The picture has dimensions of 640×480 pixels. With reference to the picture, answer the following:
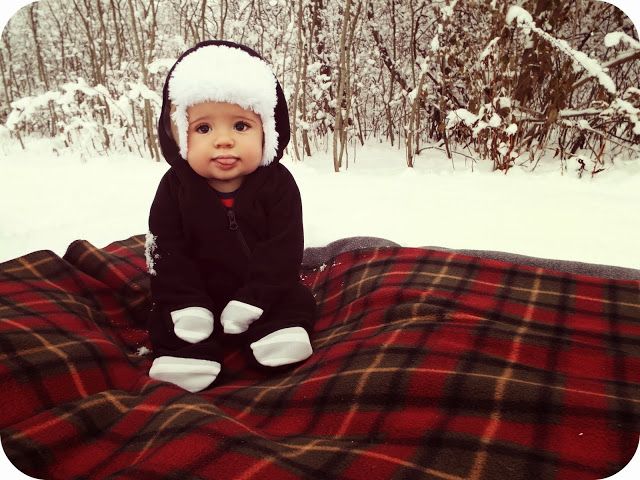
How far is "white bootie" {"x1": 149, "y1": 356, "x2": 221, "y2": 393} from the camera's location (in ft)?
3.15

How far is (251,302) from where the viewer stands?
3.40 ft

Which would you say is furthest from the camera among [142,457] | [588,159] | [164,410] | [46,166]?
[46,166]

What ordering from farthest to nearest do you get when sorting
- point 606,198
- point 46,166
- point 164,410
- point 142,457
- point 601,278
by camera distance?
point 46,166 → point 606,198 → point 601,278 → point 164,410 → point 142,457

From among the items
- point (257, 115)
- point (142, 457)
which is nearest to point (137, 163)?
point (257, 115)

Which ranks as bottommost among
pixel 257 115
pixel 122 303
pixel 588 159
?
pixel 122 303

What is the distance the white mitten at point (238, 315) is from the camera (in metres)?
1.03

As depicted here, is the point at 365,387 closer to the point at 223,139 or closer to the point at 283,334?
the point at 283,334

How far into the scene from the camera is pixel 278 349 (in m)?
1.01

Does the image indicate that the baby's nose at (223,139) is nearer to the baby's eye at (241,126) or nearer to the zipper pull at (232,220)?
the baby's eye at (241,126)

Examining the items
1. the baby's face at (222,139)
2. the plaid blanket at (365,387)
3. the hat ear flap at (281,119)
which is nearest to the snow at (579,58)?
the plaid blanket at (365,387)

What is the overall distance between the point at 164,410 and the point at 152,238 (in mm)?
424

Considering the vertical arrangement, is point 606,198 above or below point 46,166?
below

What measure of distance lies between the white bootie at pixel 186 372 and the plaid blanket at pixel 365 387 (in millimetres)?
39

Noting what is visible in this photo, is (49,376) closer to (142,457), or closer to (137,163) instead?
(142,457)
